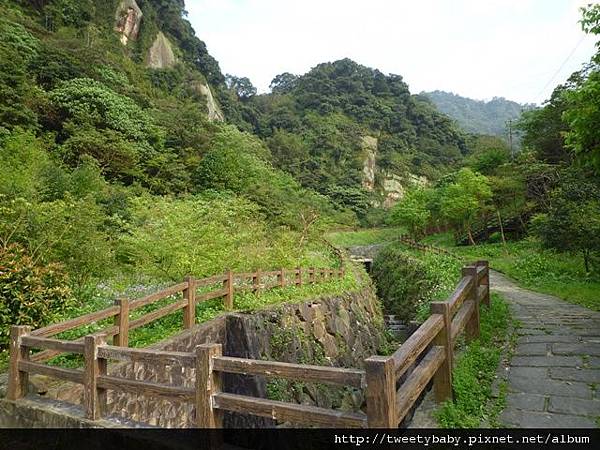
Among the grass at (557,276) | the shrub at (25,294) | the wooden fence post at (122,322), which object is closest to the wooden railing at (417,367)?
the wooden fence post at (122,322)

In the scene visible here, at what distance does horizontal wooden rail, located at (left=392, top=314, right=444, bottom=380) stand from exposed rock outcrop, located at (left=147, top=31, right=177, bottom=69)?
44.8 metres

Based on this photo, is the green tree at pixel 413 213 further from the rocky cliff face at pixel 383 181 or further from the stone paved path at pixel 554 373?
the stone paved path at pixel 554 373

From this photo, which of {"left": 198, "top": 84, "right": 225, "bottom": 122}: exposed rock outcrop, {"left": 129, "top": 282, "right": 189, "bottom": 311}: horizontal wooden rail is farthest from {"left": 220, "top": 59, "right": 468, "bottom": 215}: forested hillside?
{"left": 129, "top": 282, "right": 189, "bottom": 311}: horizontal wooden rail

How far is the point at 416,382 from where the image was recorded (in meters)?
2.79

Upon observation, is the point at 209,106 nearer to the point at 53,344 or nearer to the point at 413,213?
the point at 413,213

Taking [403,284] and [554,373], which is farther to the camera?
[403,284]

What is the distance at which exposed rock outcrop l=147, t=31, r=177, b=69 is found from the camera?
41.0 metres

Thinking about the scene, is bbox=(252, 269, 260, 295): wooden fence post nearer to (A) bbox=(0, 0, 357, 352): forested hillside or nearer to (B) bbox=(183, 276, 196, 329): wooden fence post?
(A) bbox=(0, 0, 357, 352): forested hillside

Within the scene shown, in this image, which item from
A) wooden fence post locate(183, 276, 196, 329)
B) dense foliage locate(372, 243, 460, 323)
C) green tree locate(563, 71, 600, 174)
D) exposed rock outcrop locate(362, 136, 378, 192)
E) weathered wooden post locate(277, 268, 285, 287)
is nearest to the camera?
green tree locate(563, 71, 600, 174)

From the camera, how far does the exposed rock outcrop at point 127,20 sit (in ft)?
125

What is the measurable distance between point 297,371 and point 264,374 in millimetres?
290

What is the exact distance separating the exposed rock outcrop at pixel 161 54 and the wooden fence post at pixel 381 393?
45352mm

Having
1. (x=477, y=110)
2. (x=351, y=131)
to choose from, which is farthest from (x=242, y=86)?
(x=477, y=110)

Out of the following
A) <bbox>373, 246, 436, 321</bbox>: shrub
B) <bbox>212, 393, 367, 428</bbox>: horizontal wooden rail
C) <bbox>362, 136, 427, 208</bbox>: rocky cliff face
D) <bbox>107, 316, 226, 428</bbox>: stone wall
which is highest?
<bbox>362, 136, 427, 208</bbox>: rocky cliff face
